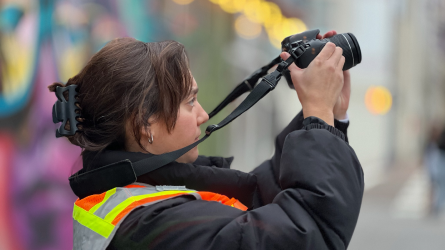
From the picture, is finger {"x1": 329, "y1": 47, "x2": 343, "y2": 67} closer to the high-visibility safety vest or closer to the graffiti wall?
the high-visibility safety vest

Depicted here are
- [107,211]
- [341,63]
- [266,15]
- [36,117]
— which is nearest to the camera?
[107,211]

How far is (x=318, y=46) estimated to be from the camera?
4.27ft

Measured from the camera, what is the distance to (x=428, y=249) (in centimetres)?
491

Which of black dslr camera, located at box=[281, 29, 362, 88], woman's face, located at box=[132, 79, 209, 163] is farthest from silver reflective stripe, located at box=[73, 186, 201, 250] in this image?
black dslr camera, located at box=[281, 29, 362, 88]

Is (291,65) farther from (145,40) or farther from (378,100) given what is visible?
(378,100)

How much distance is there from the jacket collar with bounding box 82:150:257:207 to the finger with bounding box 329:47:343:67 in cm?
45

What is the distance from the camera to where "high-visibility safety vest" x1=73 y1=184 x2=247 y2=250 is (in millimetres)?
1116

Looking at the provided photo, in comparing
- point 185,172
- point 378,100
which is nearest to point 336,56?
point 185,172

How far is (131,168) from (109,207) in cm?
11

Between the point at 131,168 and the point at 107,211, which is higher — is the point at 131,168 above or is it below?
above

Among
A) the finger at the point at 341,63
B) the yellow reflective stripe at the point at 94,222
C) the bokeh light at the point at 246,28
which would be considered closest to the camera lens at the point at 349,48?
the finger at the point at 341,63

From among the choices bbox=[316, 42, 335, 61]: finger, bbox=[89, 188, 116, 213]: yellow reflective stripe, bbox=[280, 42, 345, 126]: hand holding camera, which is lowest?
bbox=[89, 188, 116, 213]: yellow reflective stripe

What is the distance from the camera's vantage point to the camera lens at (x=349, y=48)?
1363 millimetres

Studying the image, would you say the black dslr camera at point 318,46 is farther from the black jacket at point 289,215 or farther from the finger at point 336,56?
the black jacket at point 289,215
